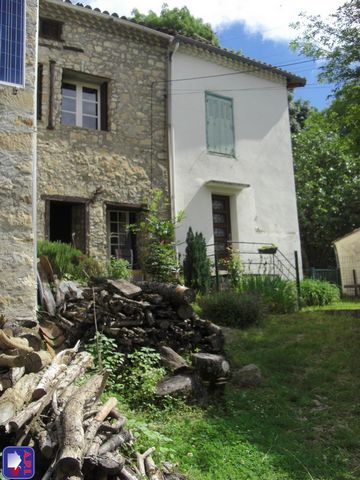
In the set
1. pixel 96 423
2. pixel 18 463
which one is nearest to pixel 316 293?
pixel 96 423

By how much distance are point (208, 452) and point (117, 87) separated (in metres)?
9.68

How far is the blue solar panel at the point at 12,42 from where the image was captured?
555cm

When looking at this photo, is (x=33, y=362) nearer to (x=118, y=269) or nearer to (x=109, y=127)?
(x=118, y=269)

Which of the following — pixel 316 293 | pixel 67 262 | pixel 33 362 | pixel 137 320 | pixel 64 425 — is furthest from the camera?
pixel 316 293

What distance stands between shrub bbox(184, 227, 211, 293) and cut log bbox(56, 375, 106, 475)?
267 inches

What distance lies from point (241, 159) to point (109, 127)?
4.03 metres

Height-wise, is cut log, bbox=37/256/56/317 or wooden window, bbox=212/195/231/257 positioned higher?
wooden window, bbox=212/195/231/257

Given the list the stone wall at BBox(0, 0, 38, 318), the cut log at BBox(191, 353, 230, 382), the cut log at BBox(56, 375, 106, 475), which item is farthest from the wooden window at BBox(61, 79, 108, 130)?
the cut log at BBox(56, 375, 106, 475)

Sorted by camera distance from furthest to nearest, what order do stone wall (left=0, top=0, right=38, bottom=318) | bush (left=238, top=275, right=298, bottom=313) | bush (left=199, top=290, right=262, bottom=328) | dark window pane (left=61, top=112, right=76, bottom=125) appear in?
dark window pane (left=61, top=112, right=76, bottom=125) → bush (left=238, top=275, right=298, bottom=313) → bush (left=199, top=290, right=262, bottom=328) → stone wall (left=0, top=0, right=38, bottom=318)

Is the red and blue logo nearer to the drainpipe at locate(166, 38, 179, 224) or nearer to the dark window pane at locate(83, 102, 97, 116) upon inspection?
the drainpipe at locate(166, 38, 179, 224)

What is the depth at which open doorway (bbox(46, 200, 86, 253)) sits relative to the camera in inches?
425

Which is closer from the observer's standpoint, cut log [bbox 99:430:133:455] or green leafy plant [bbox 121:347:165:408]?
cut log [bbox 99:430:133:455]

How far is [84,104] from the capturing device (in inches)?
455

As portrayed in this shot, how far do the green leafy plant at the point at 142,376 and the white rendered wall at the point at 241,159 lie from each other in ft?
20.0
